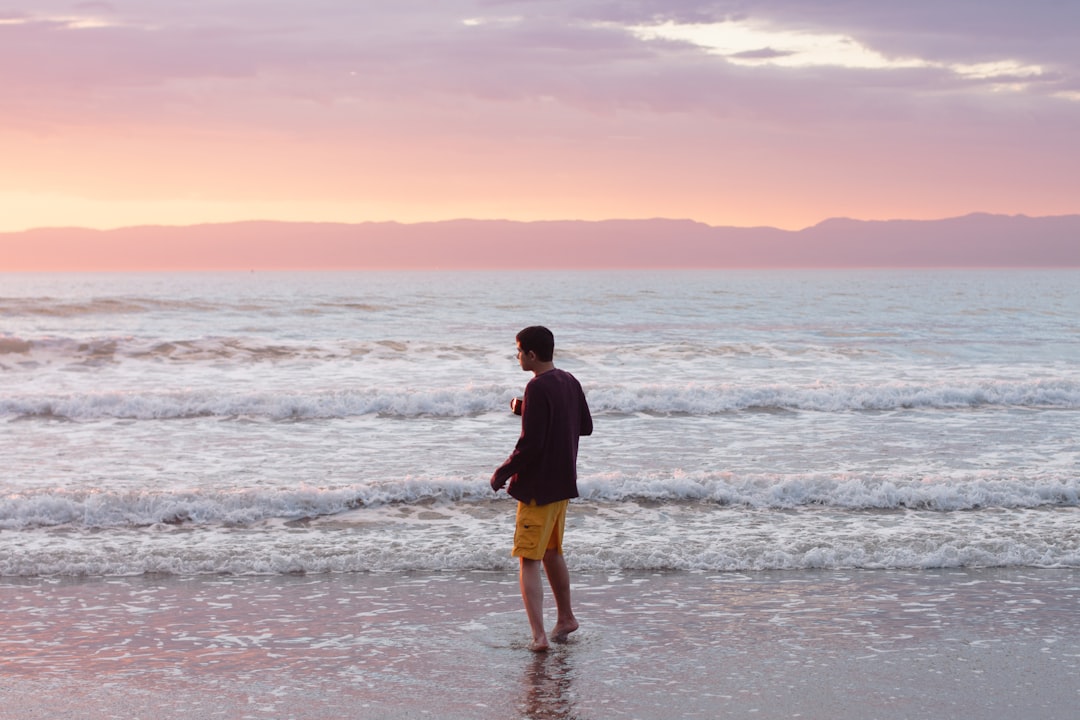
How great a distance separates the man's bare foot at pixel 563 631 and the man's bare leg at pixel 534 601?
154mm

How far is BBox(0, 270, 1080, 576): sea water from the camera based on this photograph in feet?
26.1

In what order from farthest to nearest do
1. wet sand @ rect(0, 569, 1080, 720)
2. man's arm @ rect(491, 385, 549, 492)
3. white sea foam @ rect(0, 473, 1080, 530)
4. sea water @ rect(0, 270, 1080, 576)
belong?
white sea foam @ rect(0, 473, 1080, 530), sea water @ rect(0, 270, 1080, 576), man's arm @ rect(491, 385, 549, 492), wet sand @ rect(0, 569, 1080, 720)

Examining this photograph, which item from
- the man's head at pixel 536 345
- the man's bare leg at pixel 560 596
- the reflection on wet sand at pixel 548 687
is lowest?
the reflection on wet sand at pixel 548 687

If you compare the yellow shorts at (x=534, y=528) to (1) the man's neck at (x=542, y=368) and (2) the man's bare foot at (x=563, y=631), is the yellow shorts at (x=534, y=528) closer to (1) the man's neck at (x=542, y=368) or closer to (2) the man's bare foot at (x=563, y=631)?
(2) the man's bare foot at (x=563, y=631)

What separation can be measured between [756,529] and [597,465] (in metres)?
3.42

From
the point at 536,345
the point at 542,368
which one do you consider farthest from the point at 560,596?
the point at 536,345

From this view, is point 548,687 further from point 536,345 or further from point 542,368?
point 536,345

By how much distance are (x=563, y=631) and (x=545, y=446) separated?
1121 millimetres

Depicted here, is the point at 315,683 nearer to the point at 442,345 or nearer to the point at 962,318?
the point at 442,345

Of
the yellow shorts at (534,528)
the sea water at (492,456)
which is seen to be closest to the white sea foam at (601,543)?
the sea water at (492,456)

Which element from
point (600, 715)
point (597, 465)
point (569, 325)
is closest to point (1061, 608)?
point (600, 715)

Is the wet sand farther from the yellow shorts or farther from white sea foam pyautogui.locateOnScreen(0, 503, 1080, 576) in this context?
the yellow shorts

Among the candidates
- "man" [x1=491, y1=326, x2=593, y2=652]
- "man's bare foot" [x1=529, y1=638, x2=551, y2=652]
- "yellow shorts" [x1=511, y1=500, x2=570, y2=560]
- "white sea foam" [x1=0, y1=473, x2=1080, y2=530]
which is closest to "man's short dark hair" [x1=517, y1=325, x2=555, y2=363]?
"man" [x1=491, y1=326, x2=593, y2=652]

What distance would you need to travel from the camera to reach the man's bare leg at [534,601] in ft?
18.4
